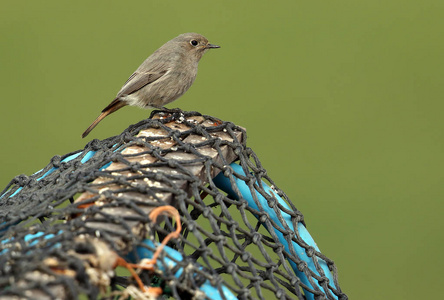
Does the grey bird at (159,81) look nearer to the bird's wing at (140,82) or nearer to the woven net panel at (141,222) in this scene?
the bird's wing at (140,82)

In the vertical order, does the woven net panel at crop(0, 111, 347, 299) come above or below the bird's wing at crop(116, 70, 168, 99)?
below

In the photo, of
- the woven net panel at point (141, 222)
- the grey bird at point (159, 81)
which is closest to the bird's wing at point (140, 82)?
the grey bird at point (159, 81)

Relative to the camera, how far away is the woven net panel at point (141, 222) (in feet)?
5.05

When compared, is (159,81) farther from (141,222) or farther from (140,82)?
(141,222)

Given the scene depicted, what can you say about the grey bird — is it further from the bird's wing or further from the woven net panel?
the woven net panel

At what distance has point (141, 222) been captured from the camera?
176cm

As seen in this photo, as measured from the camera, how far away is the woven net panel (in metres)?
1.54

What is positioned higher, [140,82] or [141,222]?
[140,82]

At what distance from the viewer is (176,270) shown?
68.8 inches

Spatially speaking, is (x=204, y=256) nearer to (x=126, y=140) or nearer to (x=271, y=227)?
(x=271, y=227)

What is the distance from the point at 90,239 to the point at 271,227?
86 centimetres

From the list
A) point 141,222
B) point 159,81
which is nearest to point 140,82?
point 159,81

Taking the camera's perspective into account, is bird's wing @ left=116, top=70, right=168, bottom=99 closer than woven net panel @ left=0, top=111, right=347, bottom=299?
No

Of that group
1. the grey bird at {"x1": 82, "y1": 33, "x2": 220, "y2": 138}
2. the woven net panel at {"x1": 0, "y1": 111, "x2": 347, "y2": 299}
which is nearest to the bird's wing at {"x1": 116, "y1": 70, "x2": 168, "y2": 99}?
the grey bird at {"x1": 82, "y1": 33, "x2": 220, "y2": 138}
